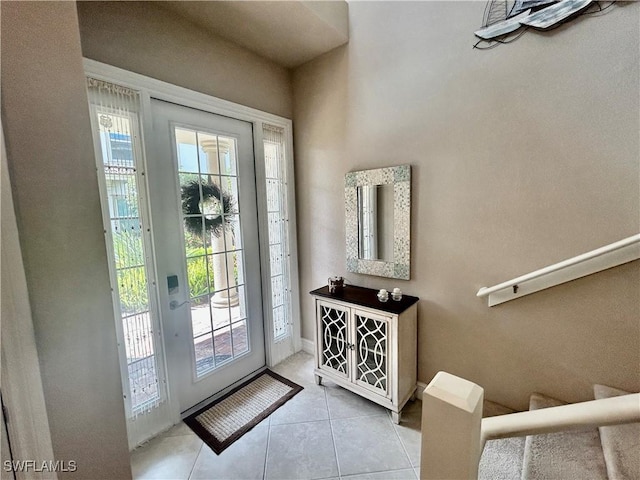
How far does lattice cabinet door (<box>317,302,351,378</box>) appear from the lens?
2104 millimetres

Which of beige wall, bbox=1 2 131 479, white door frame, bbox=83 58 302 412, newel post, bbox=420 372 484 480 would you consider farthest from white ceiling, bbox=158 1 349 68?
newel post, bbox=420 372 484 480

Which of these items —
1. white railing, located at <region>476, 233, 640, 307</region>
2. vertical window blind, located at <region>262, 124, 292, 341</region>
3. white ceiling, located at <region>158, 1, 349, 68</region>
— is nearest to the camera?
white railing, located at <region>476, 233, 640, 307</region>

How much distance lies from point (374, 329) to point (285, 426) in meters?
0.90

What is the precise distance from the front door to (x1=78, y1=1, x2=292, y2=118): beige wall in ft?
0.74

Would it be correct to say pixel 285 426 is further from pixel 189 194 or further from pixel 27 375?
pixel 189 194

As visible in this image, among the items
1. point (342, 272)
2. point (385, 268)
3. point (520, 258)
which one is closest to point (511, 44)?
point (520, 258)

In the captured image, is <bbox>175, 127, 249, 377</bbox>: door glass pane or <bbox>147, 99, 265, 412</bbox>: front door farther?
<bbox>175, 127, 249, 377</bbox>: door glass pane

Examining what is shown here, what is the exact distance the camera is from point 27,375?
0.88m

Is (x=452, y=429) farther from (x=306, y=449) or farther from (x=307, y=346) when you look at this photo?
(x=307, y=346)

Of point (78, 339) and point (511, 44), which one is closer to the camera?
point (78, 339)

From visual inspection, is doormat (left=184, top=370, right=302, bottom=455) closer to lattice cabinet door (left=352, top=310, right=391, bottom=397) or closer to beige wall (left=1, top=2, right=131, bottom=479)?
lattice cabinet door (left=352, top=310, right=391, bottom=397)

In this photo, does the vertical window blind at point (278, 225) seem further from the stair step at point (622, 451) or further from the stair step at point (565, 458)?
the stair step at point (622, 451)

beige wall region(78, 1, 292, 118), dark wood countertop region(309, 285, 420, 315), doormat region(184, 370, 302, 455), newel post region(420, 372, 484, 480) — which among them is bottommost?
doormat region(184, 370, 302, 455)

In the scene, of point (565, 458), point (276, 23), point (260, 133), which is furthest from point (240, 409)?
point (276, 23)
